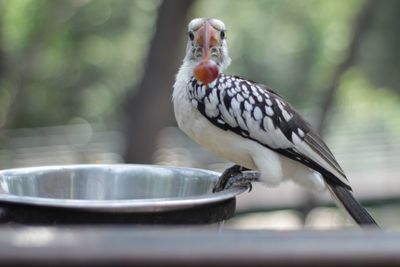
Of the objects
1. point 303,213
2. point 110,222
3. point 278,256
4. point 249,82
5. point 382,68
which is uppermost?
point 382,68

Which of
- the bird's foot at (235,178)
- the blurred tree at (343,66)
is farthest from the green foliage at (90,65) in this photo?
the bird's foot at (235,178)

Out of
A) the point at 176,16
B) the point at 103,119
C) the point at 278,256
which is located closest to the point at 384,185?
the point at 176,16

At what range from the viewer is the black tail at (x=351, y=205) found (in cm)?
248

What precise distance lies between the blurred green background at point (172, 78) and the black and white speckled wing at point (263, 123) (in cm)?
310

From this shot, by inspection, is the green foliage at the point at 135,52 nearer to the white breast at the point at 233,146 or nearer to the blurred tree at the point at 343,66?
the blurred tree at the point at 343,66

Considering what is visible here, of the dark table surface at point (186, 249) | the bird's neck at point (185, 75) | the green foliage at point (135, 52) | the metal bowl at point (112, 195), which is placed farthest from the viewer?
the green foliage at point (135, 52)

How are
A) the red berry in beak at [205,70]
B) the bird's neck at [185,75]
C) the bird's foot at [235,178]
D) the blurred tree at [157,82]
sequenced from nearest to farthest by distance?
the red berry in beak at [205,70]
the bird's foot at [235,178]
the bird's neck at [185,75]
the blurred tree at [157,82]

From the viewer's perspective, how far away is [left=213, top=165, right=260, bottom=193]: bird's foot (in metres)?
2.20

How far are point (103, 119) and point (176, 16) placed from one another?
8.95 meters

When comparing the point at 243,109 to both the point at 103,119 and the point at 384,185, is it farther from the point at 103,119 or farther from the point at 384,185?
the point at 103,119

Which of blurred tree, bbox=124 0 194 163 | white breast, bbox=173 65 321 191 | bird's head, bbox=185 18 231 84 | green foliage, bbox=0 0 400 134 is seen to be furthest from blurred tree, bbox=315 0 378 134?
white breast, bbox=173 65 321 191

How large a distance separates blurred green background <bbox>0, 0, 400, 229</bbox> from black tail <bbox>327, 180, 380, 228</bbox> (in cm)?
324

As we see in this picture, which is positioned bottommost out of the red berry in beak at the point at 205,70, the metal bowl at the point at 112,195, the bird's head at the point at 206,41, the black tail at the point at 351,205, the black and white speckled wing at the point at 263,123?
the black tail at the point at 351,205

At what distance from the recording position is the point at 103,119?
564 inches
